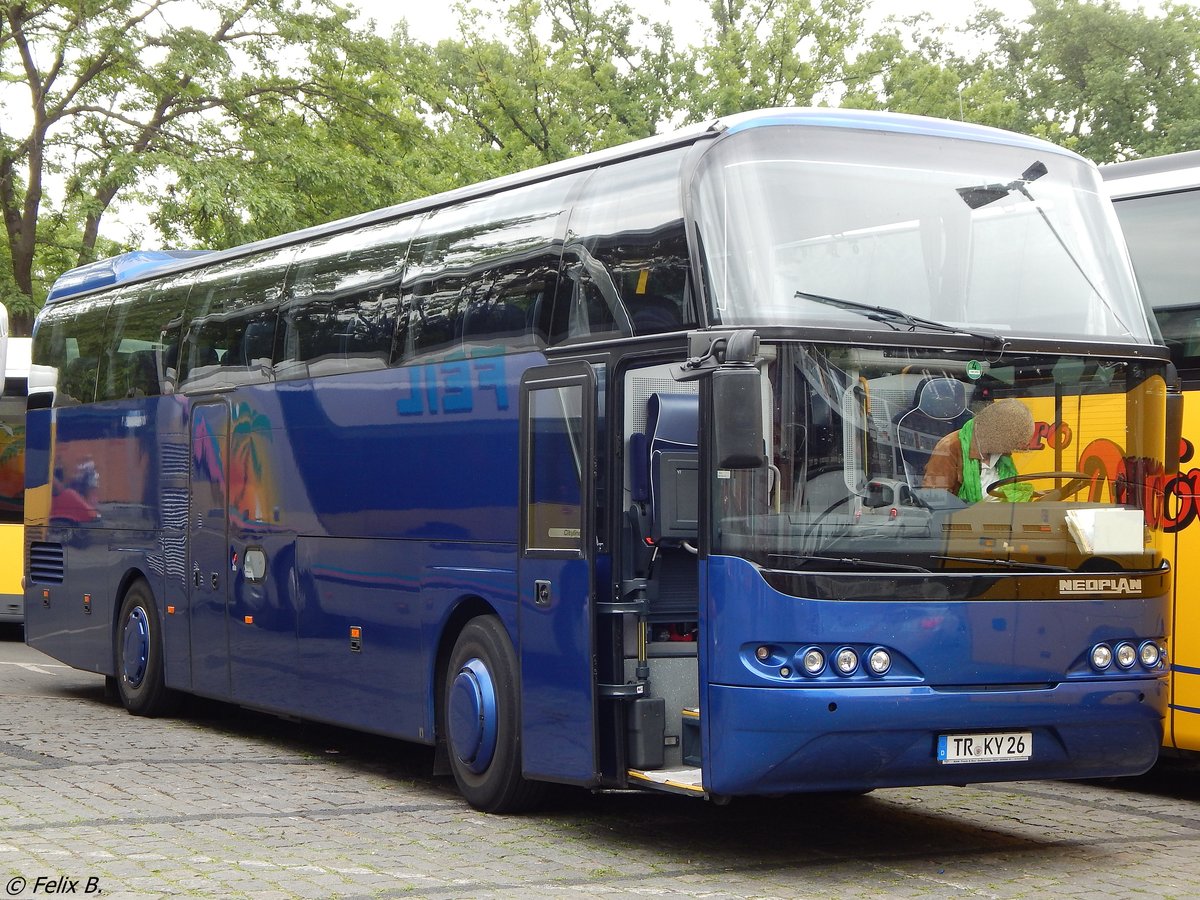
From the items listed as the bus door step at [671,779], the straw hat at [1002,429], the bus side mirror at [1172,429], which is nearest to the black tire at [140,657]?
the bus door step at [671,779]

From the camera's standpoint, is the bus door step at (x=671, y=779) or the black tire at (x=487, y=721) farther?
the black tire at (x=487, y=721)

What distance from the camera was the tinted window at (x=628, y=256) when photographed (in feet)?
27.8

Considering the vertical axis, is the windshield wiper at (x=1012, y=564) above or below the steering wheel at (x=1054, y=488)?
below

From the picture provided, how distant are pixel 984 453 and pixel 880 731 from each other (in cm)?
141

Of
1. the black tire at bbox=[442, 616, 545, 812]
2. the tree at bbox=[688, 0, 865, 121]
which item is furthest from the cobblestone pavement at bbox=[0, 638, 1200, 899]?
the tree at bbox=[688, 0, 865, 121]

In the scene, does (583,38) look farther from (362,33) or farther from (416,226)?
(416,226)

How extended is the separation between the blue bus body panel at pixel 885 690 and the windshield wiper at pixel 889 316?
49.8 inches

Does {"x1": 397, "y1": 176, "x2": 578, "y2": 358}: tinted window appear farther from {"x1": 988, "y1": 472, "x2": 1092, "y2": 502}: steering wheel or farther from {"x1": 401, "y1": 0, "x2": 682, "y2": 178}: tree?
{"x1": 401, "y1": 0, "x2": 682, "y2": 178}: tree

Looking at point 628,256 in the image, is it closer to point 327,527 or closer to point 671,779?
point 671,779

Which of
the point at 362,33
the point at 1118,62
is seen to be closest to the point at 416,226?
the point at 362,33

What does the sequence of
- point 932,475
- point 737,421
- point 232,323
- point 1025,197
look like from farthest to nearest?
point 232,323
point 1025,197
point 932,475
point 737,421

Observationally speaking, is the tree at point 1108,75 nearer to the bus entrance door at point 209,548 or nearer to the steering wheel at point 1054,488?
the bus entrance door at point 209,548

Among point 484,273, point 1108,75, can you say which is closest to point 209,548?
point 484,273

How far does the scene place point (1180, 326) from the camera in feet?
35.5
